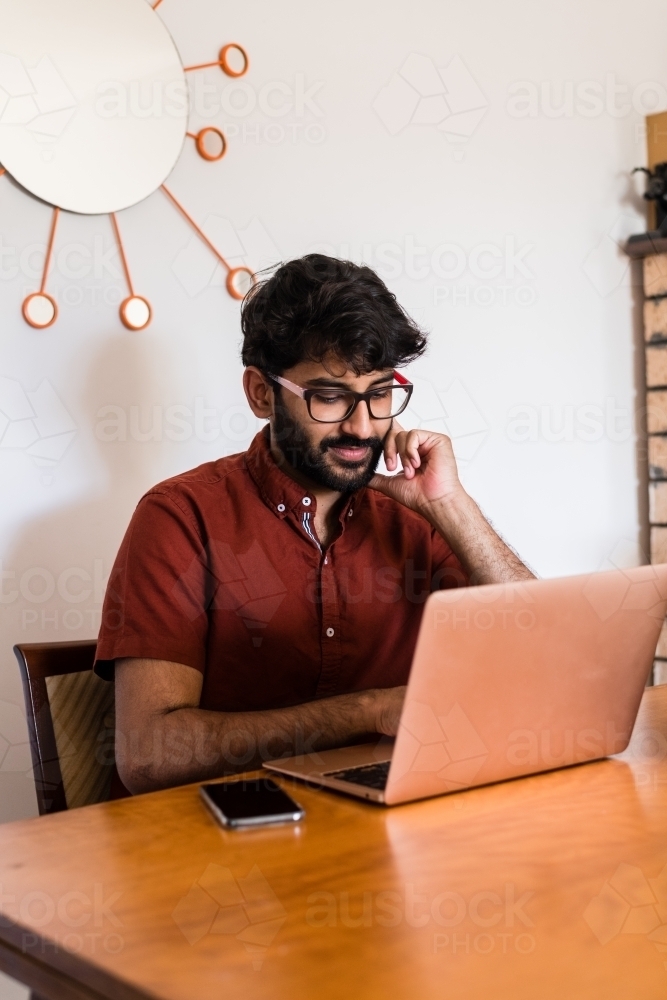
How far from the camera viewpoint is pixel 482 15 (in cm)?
254

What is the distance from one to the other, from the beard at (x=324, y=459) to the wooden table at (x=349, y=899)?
25.9 inches

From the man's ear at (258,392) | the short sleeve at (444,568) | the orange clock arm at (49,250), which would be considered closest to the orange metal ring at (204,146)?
the orange clock arm at (49,250)

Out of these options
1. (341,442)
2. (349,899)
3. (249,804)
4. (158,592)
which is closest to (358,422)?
(341,442)

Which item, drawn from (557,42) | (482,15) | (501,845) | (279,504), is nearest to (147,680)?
(279,504)

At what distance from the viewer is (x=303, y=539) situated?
168cm

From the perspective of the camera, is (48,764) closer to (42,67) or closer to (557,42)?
(42,67)

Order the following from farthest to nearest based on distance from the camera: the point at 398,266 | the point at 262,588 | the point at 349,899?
the point at 398,266, the point at 262,588, the point at 349,899

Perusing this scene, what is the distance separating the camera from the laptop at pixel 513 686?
104cm

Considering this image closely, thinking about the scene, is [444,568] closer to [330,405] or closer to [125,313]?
[330,405]

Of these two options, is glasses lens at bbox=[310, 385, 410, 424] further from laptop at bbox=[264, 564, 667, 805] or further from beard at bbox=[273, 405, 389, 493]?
laptop at bbox=[264, 564, 667, 805]

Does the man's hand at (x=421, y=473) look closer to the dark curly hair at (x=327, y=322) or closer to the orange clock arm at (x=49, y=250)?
the dark curly hair at (x=327, y=322)

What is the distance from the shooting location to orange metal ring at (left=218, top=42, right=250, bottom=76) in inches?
80.3

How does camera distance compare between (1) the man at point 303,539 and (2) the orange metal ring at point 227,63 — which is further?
(2) the orange metal ring at point 227,63

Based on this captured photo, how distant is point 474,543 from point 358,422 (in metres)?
0.29
